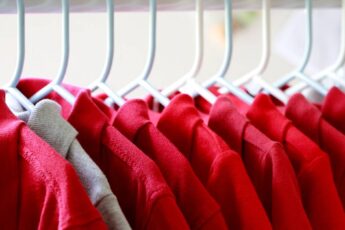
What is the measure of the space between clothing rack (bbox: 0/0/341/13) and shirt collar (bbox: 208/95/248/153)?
11 cm

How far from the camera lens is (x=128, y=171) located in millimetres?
447

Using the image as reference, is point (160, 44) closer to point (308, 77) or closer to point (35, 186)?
point (308, 77)

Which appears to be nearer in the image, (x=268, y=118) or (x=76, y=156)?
(x=76, y=156)

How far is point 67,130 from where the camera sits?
0.43m

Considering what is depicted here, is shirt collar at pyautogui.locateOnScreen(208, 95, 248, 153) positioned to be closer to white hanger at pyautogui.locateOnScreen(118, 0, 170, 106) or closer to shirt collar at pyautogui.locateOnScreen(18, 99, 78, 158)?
white hanger at pyautogui.locateOnScreen(118, 0, 170, 106)

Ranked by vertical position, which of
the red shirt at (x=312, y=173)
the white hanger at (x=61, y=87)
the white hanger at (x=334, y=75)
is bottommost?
the red shirt at (x=312, y=173)

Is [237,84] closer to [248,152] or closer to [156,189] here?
[248,152]

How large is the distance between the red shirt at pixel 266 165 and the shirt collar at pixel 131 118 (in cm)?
8

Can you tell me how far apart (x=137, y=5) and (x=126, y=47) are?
88 cm

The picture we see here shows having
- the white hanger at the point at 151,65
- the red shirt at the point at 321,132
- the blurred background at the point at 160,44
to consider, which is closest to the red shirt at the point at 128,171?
the white hanger at the point at 151,65

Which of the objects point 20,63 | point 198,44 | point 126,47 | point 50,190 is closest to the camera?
point 50,190

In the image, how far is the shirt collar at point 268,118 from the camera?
55cm

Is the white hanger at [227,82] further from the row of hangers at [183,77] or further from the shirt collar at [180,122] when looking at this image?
the shirt collar at [180,122]

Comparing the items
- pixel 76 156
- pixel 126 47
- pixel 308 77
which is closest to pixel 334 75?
pixel 308 77
